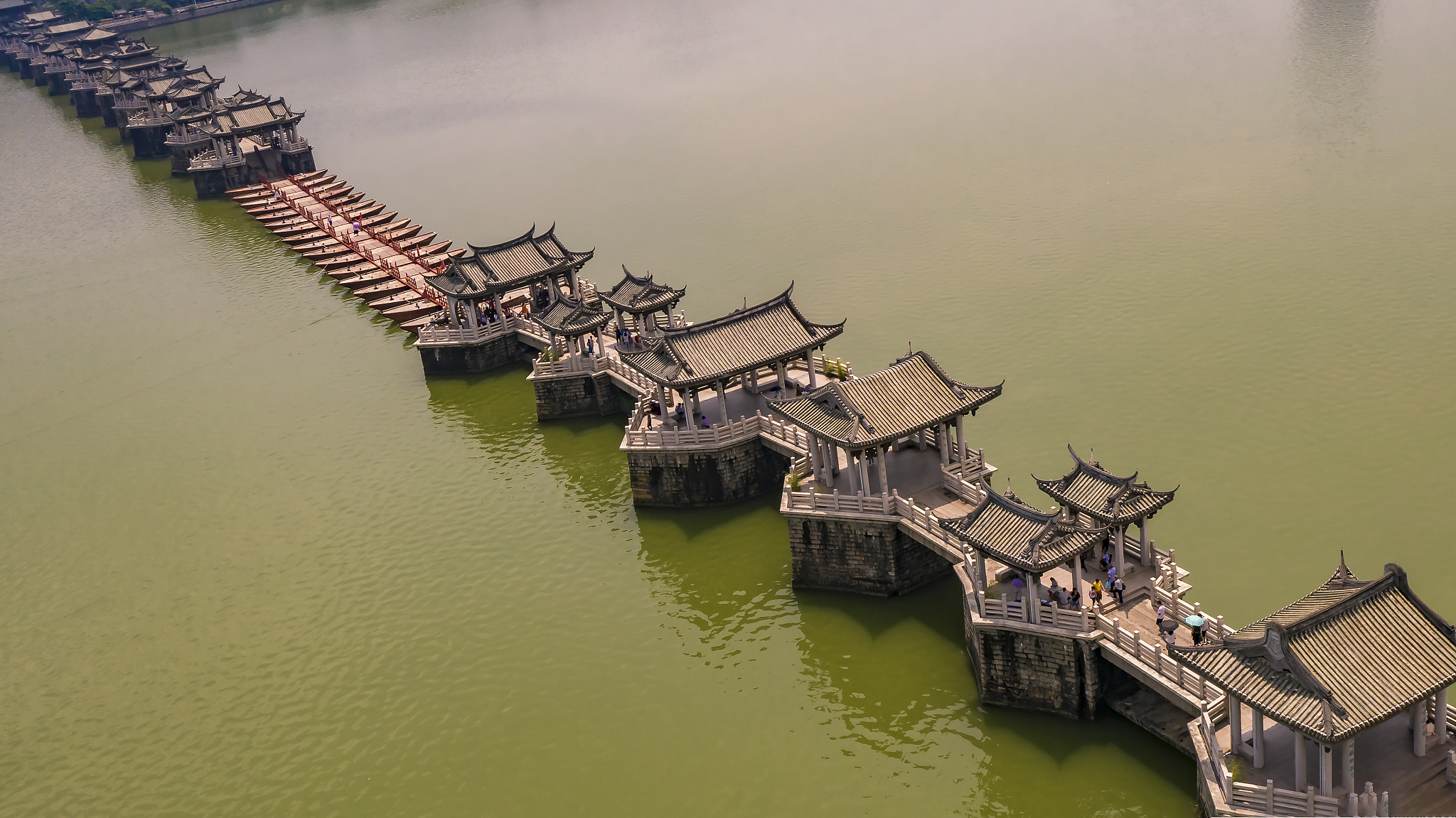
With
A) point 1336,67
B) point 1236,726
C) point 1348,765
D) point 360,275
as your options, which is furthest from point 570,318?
point 1336,67

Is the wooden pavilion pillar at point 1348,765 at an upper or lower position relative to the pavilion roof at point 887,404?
lower

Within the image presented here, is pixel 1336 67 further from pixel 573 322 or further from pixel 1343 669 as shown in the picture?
pixel 1343 669

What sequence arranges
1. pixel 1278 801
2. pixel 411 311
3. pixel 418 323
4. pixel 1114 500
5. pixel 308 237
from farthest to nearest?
1. pixel 308 237
2. pixel 411 311
3. pixel 418 323
4. pixel 1114 500
5. pixel 1278 801

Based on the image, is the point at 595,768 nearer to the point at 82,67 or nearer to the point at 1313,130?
the point at 1313,130

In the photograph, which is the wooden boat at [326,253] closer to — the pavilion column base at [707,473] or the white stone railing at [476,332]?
the white stone railing at [476,332]

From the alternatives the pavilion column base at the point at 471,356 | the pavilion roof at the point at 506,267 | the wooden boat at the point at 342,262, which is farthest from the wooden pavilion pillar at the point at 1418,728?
the wooden boat at the point at 342,262

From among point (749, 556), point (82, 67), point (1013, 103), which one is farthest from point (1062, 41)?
point (82, 67)

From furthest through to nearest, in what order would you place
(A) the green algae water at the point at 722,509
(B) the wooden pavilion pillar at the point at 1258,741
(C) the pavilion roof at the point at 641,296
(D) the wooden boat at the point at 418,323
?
(D) the wooden boat at the point at 418,323 < (C) the pavilion roof at the point at 641,296 < (A) the green algae water at the point at 722,509 < (B) the wooden pavilion pillar at the point at 1258,741
